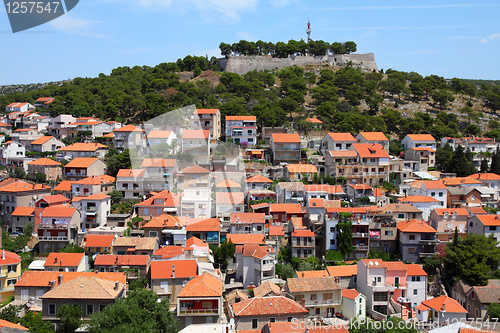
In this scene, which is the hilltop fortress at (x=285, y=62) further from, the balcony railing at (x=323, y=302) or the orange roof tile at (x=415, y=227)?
the balcony railing at (x=323, y=302)

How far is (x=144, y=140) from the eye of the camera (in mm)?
31734

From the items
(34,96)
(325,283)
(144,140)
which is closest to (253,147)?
(144,140)

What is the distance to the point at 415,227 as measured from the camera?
864 inches

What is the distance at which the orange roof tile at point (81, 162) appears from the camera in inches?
1114

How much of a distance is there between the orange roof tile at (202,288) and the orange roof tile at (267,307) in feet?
2.89

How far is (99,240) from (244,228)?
21.1 feet

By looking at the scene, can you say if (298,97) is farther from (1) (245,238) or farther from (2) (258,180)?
(1) (245,238)

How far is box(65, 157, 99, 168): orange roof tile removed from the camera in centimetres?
2829

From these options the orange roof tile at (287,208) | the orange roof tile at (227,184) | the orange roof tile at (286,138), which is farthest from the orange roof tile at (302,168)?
the orange roof tile at (287,208)

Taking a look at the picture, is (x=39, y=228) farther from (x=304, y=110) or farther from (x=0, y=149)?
(x=304, y=110)

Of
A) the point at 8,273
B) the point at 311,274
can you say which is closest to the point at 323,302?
the point at 311,274

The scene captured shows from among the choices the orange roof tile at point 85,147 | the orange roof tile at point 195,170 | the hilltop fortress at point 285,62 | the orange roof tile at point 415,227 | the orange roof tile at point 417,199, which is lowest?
the orange roof tile at point 415,227

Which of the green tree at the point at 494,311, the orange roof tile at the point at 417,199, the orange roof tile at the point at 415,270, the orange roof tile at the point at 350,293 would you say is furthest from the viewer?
the orange roof tile at the point at 417,199

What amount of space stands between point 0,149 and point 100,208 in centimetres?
1323
